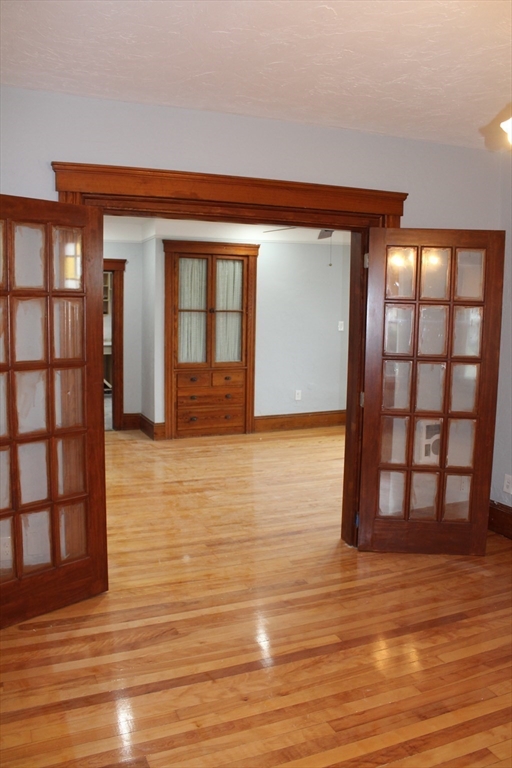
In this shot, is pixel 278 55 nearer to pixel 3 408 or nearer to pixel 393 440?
pixel 3 408

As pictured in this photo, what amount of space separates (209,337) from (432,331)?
3.82 m

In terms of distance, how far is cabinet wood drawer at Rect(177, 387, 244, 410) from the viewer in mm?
7137

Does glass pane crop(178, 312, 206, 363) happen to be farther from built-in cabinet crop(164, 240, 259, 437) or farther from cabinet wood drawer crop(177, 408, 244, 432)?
cabinet wood drawer crop(177, 408, 244, 432)

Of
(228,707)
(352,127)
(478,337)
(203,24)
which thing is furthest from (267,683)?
(352,127)

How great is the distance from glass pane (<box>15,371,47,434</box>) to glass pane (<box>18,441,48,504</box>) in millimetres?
92

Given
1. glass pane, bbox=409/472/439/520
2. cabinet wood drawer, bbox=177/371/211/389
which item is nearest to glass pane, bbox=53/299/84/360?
glass pane, bbox=409/472/439/520

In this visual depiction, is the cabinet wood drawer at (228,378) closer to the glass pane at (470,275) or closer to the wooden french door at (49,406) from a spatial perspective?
the glass pane at (470,275)

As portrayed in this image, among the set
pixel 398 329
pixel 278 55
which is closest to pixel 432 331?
pixel 398 329

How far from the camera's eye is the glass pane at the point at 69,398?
3.05 m

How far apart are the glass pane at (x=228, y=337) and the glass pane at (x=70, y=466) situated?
4.21m

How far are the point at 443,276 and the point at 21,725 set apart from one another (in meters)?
3.10

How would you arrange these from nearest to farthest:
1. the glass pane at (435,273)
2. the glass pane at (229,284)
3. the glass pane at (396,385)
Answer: the glass pane at (435,273) < the glass pane at (396,385) < the glass pane at (229,284)

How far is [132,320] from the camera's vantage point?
7.51 metres

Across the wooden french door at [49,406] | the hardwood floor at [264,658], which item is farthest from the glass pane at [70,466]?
the hardwood floor at [264,658]
